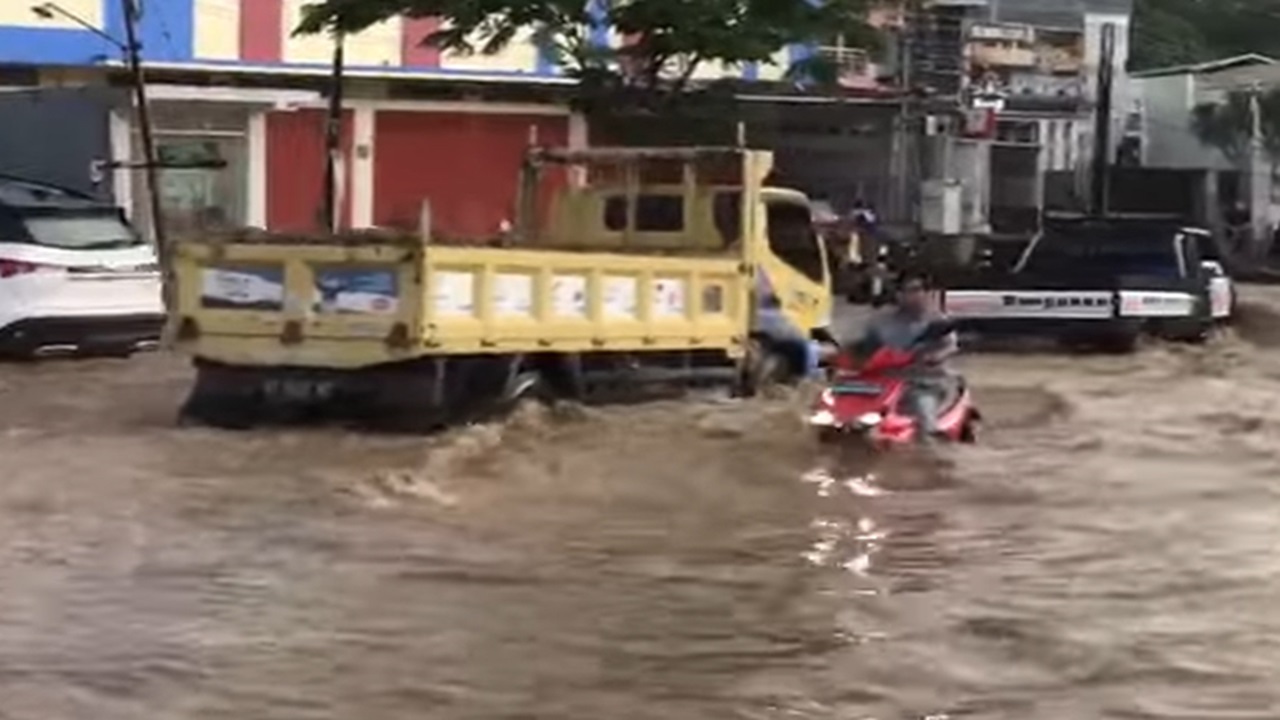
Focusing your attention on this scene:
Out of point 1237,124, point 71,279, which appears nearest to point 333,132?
point 71,279

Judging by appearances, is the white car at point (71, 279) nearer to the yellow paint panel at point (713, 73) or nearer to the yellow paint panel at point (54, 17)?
the yellow paint panel at point (54, 17)

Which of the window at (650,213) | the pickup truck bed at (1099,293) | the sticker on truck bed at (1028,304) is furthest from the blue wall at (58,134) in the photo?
the window at (650,213)

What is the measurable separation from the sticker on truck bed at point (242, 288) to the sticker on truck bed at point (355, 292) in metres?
0.29

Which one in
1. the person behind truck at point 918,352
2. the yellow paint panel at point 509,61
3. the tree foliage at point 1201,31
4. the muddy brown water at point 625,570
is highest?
the tree foliage at point 1201,31

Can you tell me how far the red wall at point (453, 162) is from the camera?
3228 cm

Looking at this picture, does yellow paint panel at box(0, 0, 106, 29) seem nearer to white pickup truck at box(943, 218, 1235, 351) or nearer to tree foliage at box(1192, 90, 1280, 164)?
white pickup truck at box(943, 218, 1235, 351)

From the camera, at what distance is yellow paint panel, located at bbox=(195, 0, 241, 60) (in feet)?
94.9

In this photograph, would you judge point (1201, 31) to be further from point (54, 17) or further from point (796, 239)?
point (796, 239)

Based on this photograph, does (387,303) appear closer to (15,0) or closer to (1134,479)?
(1134,479)

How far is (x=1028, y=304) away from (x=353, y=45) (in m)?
9.18

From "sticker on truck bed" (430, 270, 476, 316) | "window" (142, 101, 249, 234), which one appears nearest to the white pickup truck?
"window" (142, 101, 249, 234)

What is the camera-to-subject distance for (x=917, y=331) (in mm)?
15961

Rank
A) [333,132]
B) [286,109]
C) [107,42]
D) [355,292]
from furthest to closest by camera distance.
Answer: [286,109] < [107,42] < [333,132] < [355,292]

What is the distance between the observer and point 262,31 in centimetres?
2967
